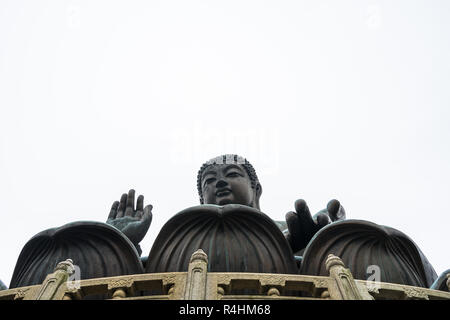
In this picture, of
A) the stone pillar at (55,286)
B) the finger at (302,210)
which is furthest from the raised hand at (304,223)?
the stone pillar at (55,286)

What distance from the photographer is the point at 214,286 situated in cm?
609

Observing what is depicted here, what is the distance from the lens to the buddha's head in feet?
42.1

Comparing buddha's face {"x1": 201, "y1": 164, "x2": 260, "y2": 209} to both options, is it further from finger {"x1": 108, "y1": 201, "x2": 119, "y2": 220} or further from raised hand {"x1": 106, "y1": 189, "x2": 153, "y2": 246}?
finger {"x1": 108, "y1": 201, "x2": 119, "y2": 220}

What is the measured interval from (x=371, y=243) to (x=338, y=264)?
2428mm

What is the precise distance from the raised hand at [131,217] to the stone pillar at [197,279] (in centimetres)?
476

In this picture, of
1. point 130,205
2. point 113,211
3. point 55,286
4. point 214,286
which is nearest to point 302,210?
point 130,205

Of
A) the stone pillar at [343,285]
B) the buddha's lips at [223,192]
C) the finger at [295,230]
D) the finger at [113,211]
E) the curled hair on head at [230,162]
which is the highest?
the curled hair on head at [230,162]

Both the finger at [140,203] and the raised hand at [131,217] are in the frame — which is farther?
the finger at [140,203]

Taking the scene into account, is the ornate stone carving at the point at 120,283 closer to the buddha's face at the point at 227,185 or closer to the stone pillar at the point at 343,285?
the stone pillar at the point at 343,285

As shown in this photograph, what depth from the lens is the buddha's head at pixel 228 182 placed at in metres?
12.8

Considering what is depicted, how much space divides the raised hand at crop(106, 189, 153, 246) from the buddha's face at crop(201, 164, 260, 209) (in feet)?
5.15

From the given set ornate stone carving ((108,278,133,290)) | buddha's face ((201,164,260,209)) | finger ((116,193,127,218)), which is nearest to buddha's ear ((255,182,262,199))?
buddha's face ((201,164,260,209))

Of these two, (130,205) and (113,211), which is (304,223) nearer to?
(130,205)
